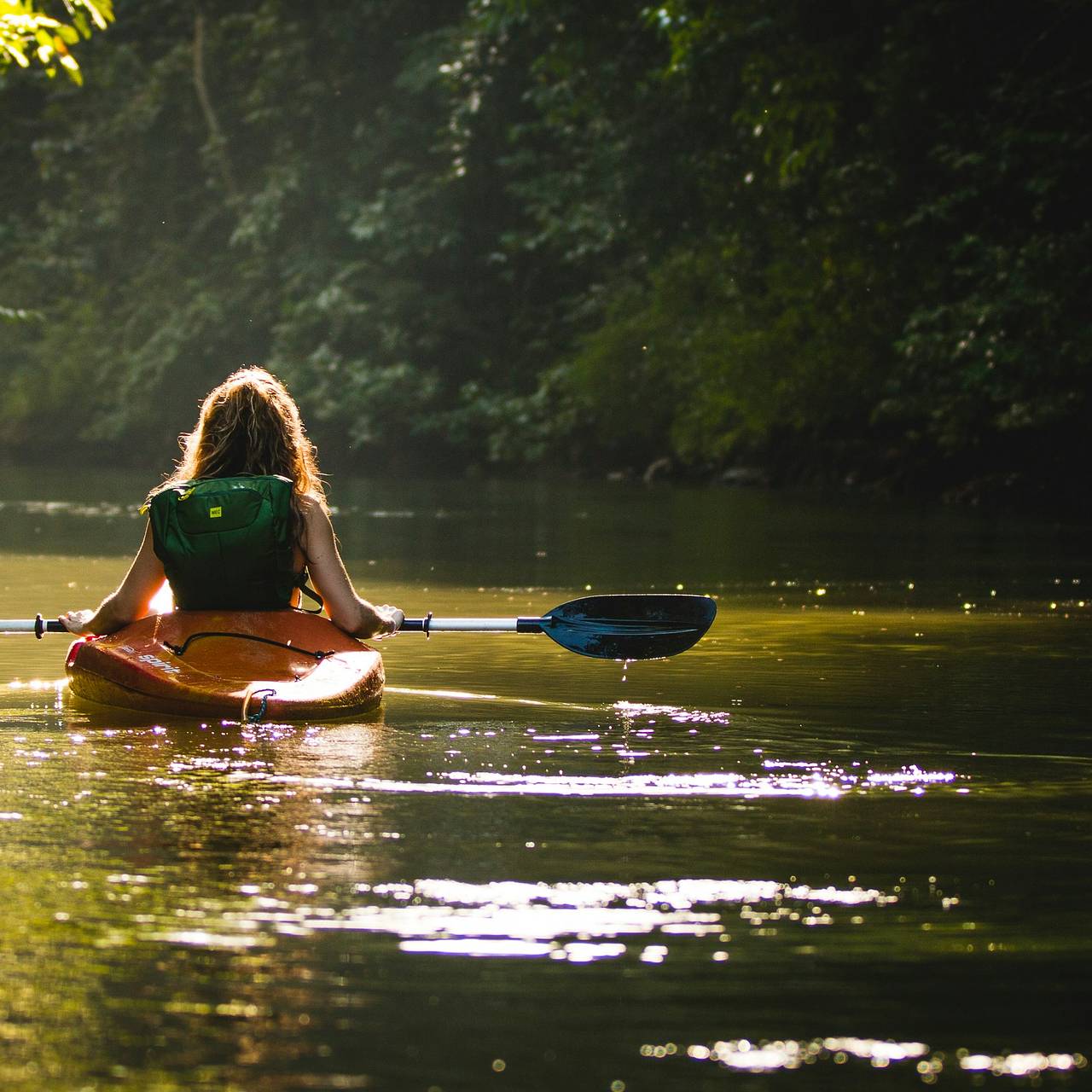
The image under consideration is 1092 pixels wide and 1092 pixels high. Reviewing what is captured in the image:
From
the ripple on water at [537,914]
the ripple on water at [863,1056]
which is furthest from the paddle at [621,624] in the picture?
the ripple on water at [863,1056]

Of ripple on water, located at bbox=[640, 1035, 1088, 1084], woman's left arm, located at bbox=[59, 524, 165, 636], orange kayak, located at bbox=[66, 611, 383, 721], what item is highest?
woman's left arm, located at bbox=[59, 524, 165, 636]

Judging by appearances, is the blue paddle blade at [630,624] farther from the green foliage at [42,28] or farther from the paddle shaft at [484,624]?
the green foliage at [42,28]

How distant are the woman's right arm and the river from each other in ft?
1.01

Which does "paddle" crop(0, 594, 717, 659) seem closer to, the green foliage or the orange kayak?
the orange kayak

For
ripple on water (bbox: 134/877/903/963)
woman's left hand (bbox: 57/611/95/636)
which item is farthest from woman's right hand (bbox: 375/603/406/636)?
ripple on water (bbox: 134/877/903/963)

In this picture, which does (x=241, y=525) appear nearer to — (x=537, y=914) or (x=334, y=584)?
(x=334, y=584)

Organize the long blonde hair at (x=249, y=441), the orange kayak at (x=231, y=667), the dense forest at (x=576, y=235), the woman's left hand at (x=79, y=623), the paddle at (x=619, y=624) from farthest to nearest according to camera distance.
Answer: the dense forest at (x=576, y=235) < the paddle at (x=619, y=624) < the woman's left hand at (x=79, y=623) < the long blonde hair at (x=249, y=441) < the orange kayak at (x=231, y=667)

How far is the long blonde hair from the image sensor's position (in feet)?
27.4

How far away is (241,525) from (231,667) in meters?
0.51

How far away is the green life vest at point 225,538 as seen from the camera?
27.1ft

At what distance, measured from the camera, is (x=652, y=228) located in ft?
133

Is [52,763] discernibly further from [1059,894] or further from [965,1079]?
[965,1079]

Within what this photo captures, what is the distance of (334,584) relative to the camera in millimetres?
8500

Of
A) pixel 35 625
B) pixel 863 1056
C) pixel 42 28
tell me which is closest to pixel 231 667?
pixel 35 625
